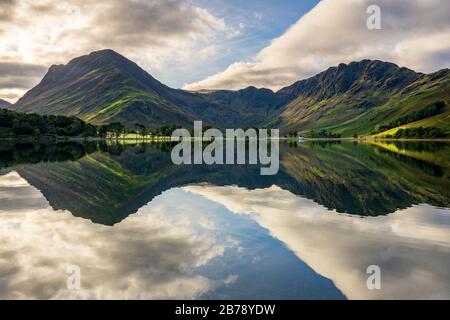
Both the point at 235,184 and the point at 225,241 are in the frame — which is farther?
the point at 235,184

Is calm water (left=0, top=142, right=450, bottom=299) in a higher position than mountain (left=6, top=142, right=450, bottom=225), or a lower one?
lower

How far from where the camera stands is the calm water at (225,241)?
17.8 metres

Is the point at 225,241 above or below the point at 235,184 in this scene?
below

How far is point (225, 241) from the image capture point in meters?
25.5

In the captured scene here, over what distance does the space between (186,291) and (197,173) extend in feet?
177

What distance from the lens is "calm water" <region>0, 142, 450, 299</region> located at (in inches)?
702

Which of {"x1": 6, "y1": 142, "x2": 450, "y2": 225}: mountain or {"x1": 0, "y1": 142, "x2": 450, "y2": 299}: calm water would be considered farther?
{"x1": 6, "y1": 142, "x2": 450, "y2": 225}: mountain

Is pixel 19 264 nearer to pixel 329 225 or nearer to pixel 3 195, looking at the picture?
pixel 329 225

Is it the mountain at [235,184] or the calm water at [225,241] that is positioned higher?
the mountain at [235,184]

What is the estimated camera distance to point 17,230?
29203 mm

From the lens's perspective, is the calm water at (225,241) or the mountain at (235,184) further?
the mountain at (235,184)
